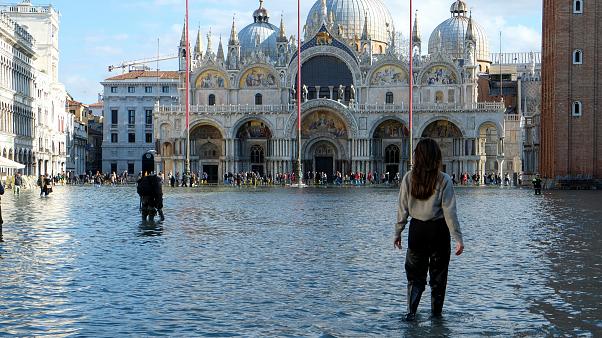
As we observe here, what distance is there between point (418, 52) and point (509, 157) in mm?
15423

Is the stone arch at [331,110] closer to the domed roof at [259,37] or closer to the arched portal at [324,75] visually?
the arched portal at [324,75]

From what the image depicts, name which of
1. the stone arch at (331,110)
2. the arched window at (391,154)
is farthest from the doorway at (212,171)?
the arched window at (391,154)

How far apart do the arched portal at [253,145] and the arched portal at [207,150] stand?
200 centimetres

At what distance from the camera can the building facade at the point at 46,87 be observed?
93062 millimetres

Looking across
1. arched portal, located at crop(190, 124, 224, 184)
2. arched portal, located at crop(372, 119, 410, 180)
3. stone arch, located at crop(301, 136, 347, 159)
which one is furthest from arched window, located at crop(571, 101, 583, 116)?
arched portal, located at crop(190, 124, 224, 184)

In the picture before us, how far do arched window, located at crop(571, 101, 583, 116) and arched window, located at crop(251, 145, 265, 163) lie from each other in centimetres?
3413

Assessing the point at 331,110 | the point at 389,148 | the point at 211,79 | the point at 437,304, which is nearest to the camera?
the point at 437,304

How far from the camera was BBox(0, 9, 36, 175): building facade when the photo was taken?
7444 centimetres

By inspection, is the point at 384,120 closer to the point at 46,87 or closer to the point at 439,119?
the point at 439,119

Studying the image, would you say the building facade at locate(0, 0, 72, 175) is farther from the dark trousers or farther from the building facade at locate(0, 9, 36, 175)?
the dark trousers

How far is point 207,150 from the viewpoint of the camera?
9094 cm

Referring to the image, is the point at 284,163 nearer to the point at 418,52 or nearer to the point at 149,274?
the point at 418,52

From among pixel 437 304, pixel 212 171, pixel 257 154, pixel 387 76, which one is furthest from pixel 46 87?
pixel 437 304

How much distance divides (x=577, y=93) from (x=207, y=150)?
38.2 m
